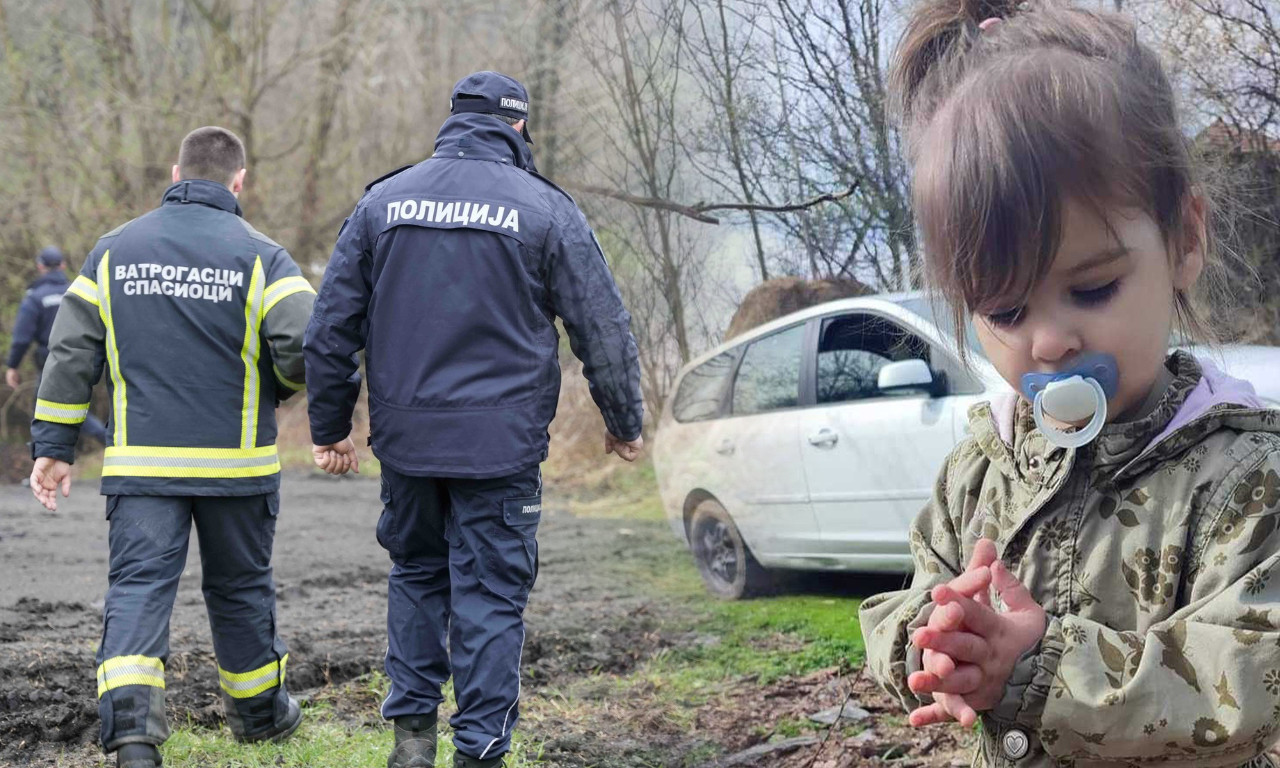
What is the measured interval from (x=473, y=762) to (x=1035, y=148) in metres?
2.34

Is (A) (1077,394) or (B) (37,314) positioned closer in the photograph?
(A) (1077,394)

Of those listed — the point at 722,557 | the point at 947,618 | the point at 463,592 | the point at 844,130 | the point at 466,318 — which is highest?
the point at 844,130

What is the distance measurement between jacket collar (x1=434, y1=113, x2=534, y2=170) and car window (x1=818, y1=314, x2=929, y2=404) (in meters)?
1.04

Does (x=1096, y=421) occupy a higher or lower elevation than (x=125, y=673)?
higher

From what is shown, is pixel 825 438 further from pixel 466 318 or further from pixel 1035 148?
pixel 1035 148

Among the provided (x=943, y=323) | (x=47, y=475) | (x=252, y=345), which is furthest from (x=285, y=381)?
(x=943, y=323)

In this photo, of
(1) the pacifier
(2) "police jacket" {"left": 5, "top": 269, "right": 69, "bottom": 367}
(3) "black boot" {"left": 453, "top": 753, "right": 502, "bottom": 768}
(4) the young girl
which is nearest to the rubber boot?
(3) "black boot" {"left": 453, "top": 753, "right": 502, "bottom": 768}

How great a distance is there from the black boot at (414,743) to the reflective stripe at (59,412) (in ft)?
4.29

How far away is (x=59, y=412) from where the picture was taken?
3717 mm

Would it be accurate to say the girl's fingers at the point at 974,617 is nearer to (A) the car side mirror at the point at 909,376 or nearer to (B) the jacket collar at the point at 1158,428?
(B) the jacket collar at the point at 1158,428

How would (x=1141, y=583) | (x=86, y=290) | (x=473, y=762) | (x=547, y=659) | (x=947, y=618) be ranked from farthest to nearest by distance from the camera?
1. (x=547, y=659)
2. (x=86, y=290)
3. (x=473, y=762)
4. (x=1141, y=583)
5. (x=947, y=618)

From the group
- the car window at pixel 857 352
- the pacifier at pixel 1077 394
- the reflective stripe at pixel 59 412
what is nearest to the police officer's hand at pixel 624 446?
the car window at pixel 857 352

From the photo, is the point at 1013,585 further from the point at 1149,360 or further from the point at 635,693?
the point at 635,693

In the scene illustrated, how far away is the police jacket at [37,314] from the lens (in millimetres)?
11188
